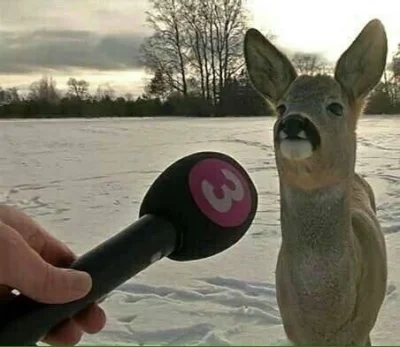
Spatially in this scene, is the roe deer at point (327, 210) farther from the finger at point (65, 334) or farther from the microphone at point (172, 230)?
the finger at point (65, 334)

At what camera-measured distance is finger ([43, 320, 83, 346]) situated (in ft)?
3.74

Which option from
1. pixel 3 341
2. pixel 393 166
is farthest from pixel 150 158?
pixel 3 341

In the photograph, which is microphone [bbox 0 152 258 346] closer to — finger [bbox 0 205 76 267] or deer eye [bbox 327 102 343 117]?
finger [bbox 0 205 76 267]

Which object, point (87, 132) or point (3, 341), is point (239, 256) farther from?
point (87, 132)

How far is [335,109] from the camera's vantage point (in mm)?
2758

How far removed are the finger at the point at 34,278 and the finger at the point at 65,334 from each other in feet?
0.20

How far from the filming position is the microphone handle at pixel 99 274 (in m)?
1.04

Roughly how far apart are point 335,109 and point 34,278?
187 centimetres

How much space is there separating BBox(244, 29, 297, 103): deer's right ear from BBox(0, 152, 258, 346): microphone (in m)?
1.79

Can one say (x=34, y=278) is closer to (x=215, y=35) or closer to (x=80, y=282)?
(x=80, y=282)

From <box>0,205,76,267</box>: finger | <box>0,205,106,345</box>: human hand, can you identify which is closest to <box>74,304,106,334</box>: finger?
<box>0,205,106,345</box>: human hand

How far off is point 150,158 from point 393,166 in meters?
5.14

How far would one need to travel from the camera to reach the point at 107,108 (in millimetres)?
44375

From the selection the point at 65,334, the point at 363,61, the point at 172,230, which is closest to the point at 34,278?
the point at 65,334
